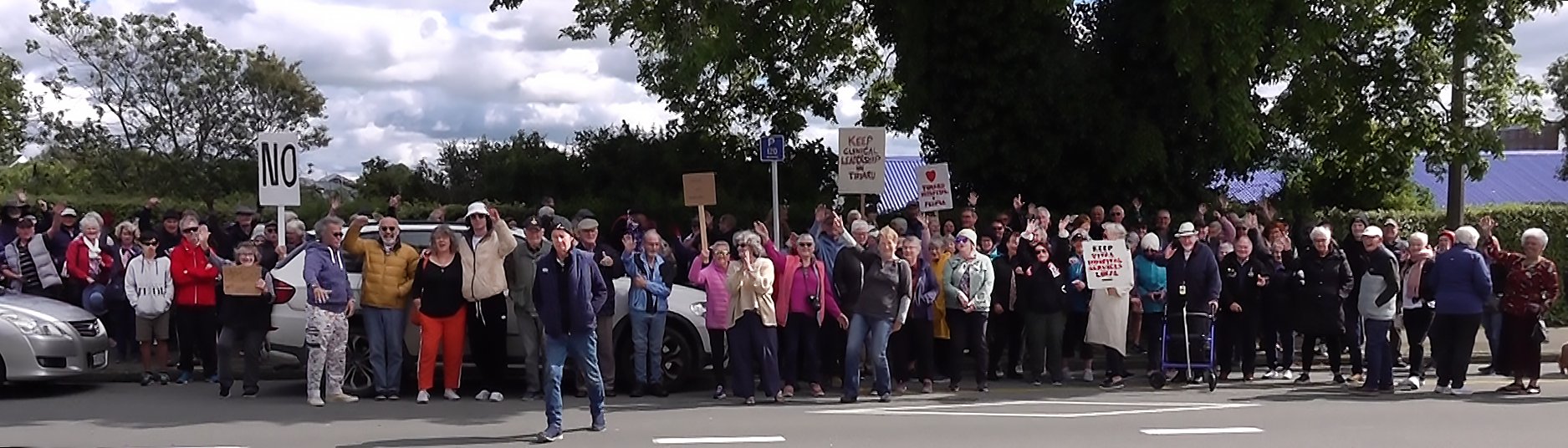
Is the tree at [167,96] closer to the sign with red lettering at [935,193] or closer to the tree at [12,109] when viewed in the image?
the tree at [12,109]

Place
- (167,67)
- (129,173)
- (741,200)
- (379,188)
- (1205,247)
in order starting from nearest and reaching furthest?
(1205,247) → (741,200) → (379,188) → (129,173) → (167,67)

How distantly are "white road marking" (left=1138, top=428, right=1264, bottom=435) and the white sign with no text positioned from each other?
25.4 feet

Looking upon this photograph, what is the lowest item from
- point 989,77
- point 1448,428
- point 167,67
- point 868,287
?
point 1448,428

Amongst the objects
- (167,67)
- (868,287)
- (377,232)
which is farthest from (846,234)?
(167,67)

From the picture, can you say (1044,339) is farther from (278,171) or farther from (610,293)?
(278,171)

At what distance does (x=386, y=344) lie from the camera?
11.5m

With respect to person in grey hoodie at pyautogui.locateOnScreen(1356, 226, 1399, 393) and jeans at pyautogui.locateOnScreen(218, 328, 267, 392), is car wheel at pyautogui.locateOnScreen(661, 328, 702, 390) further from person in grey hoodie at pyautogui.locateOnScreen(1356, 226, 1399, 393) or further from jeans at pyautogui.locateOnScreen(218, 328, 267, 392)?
person in grey hoodie at pyautogui.locateOnScreen(1356, 226, 1399, 393)

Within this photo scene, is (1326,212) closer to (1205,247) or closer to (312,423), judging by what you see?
(1205,247)

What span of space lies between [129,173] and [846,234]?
26138 millimetres

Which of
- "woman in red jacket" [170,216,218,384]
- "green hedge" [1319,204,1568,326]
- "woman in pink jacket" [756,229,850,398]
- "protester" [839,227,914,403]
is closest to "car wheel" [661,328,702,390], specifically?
"woman in pink jacket" [756,229,850,398]

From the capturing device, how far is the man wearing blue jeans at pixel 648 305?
456 inches

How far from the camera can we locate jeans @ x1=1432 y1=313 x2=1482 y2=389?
39.4 feet

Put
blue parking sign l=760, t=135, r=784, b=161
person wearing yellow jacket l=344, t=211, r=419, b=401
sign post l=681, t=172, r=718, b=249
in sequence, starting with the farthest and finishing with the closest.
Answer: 1. blue parking sign l=760, t=135, r=784, b=161
2. sign post l=681, t=172, r=718, b=249
3. person wearing yellow jacket l=344, t=211, r=419, b=401

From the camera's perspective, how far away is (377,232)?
1216 centimetres
